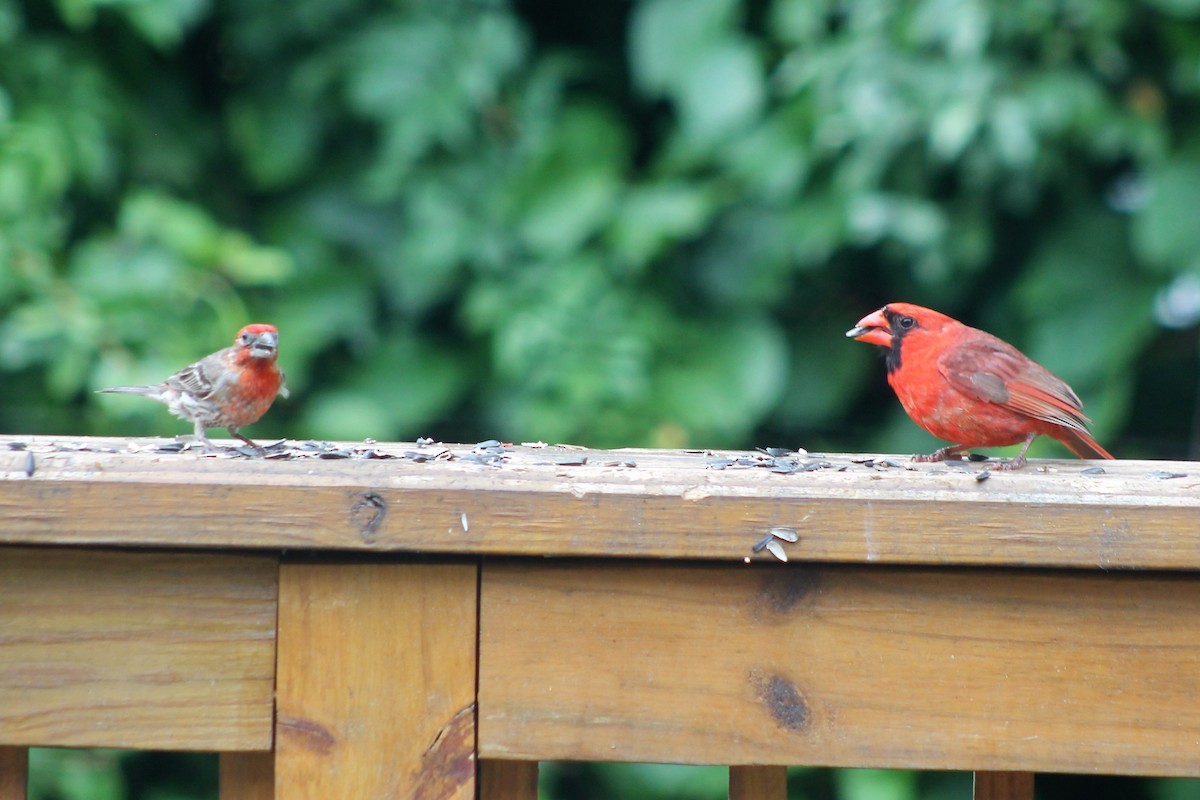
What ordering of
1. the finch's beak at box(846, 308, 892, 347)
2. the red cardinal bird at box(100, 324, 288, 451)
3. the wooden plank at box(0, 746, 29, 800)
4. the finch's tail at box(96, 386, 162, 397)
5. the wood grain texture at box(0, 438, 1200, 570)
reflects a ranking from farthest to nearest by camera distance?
the finch's tail at box(96, 386, 162, 397) < the finch's beak at box(846, 308, 892, 347) < the red cardinal bird at box(100, 324, 288, 451) < the wooden plank at box(0, 746, 29, 800) < the wood grain texture at box(0, 438, 1200, 570)

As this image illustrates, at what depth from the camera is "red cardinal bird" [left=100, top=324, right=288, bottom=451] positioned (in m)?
2.96

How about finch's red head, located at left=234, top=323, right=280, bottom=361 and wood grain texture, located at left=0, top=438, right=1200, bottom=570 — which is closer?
wood grain texture, located at left=0, top=438, right=1200, bottom=570

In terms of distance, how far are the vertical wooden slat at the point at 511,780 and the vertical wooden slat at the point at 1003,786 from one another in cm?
56

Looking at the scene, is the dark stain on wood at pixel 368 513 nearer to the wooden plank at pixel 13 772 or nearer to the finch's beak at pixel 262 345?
the wooden plank at pixel 13 772

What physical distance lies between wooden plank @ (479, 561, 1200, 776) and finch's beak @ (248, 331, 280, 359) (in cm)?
171

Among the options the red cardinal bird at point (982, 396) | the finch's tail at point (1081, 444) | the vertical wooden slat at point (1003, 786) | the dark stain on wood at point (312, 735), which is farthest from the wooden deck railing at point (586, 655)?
the finch's tail at point (1081, 444)

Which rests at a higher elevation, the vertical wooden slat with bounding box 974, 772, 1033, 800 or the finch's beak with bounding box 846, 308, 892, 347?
the finch's beak with bounding box 846, 308, 892, 347

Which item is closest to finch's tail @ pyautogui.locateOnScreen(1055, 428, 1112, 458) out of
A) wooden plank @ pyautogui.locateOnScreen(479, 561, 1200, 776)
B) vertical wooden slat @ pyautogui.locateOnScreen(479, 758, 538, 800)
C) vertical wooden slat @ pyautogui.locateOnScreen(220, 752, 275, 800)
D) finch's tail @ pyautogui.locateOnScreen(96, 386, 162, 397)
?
wooden plank @ pyautogui.locateOnScreen(479, 561, 1200, 776)

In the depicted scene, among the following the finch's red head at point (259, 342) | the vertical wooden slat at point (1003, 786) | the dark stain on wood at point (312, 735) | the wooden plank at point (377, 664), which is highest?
the finch's red head at point (259, 342)

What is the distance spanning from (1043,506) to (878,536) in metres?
0.18

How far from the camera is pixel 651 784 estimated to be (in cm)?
391

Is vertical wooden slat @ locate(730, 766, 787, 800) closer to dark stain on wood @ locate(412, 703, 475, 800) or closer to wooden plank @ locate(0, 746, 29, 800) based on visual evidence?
dark stain on wood @ locate(412, 703, 475, 800)

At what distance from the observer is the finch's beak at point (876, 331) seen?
3115mm

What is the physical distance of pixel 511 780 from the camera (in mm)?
1577
